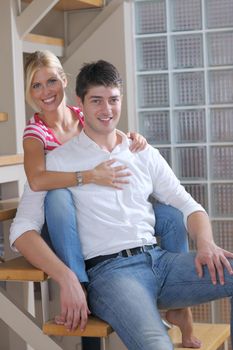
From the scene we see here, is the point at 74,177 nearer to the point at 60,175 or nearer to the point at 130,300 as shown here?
the point at 60,175

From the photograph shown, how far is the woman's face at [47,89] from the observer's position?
2762 millimetres

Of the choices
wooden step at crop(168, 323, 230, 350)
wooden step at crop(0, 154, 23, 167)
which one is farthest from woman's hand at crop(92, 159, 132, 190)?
wooden step at crop(0, 154, 23, 167)

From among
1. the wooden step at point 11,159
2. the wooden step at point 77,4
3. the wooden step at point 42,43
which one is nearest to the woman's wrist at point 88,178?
the wooden step at point 11,159

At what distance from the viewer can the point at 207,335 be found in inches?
104

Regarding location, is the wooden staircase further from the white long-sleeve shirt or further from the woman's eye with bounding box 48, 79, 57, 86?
the woman's eye with bounding box 48, 79, 57, 86

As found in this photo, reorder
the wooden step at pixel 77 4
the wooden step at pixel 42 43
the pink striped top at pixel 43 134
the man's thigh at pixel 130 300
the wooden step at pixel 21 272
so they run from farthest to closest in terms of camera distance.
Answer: the wooden step at pixel 77 4 < the wooden step at pixel 42 43 < the pink striped top at pixel 43 134 < the wooden step at pixel 21 272 < the man's thigh at pixel 130 300

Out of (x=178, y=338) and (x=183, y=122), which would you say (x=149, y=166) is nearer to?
(x=178, y=338)

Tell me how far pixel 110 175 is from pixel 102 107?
21 centimetres

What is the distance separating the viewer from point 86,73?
2.45m

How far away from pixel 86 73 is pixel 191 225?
58 centimetres

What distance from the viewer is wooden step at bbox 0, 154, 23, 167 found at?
309 centimetres

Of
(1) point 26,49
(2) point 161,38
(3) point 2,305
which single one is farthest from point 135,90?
(3) point 2,305

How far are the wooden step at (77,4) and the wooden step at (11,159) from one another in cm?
88

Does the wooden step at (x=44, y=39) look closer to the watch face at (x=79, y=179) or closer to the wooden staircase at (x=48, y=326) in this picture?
the wooden staircase at (x=48, y=326)
